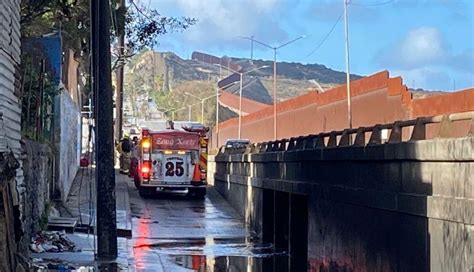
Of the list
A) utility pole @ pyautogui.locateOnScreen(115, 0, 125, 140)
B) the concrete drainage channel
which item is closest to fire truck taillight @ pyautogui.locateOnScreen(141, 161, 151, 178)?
utility pole @ pyautogui.locateOnScreen(115, 0, 125, 140)

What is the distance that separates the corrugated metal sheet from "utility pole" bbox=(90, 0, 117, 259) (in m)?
1.65

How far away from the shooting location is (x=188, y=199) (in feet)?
118

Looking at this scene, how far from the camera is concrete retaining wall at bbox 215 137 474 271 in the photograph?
A: 34.7 feet

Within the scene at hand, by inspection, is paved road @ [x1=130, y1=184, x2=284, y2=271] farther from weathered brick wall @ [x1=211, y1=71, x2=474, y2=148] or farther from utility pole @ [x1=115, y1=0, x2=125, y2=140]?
weathered brick wall @ [x1=211, y1=71, x2=474, y2=148]

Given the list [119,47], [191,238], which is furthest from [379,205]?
[119,47]

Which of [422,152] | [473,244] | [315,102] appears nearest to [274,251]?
[422,152]

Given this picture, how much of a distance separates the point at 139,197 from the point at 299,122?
24.1m

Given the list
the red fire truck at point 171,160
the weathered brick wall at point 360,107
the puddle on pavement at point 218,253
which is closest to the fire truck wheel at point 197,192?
the red fire truck at point 171,160

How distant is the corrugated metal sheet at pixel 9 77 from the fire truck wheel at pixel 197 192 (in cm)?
2160

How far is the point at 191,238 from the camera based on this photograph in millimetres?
23984

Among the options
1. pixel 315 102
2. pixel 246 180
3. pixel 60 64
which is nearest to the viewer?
pixel 60 64

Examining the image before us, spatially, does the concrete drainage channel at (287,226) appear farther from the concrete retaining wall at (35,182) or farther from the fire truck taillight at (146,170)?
the fire truck taillight at (146,170)

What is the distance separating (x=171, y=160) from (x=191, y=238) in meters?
11.4

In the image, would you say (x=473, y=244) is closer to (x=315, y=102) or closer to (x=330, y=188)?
(x=330, y=188)
